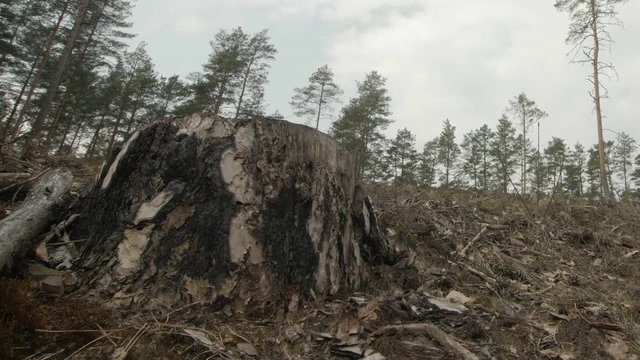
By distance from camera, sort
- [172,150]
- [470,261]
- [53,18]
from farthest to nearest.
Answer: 1. [53,18]
2. [470,261]
3. [172,150]

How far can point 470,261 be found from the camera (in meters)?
6.15

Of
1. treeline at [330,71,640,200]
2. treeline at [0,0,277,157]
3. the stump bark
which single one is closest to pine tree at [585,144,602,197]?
treeline at [330,71,640,200]

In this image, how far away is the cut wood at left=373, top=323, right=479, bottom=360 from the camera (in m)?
3.42

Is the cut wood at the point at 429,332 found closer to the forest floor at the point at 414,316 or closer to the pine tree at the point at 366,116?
the forest floor at the point at 414,316

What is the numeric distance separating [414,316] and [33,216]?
13.1ft

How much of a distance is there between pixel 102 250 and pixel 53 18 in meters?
23.5

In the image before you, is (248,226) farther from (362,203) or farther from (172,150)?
(362,203)

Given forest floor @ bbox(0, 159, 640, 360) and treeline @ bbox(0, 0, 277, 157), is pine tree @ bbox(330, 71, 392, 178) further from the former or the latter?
forest floor @ bbox(0, 159, 640, 360)

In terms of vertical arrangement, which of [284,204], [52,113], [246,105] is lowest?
[284,204]

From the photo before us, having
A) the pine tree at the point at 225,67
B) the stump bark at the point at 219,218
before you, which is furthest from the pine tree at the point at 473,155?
the stump bark at the point at 219,218

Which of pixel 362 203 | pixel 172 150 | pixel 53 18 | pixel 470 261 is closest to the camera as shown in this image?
pixel 172 150

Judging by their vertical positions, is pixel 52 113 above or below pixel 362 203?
above

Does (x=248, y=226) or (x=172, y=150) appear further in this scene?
(x=172, y=150)

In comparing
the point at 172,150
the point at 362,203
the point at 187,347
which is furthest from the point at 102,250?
the point at 362,203
